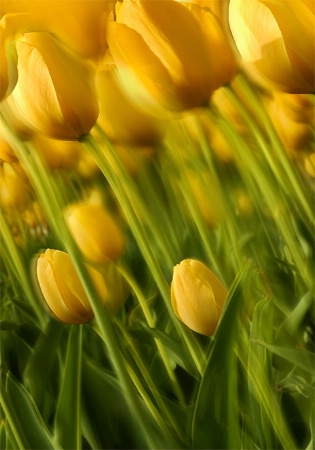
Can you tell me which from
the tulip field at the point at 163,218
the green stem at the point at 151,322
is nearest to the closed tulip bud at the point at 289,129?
the tulip field at the point at 163,218

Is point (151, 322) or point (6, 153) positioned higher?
point (6, 153)

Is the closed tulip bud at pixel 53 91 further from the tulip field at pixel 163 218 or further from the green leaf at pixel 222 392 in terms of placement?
the green leaf at pixel 222 392

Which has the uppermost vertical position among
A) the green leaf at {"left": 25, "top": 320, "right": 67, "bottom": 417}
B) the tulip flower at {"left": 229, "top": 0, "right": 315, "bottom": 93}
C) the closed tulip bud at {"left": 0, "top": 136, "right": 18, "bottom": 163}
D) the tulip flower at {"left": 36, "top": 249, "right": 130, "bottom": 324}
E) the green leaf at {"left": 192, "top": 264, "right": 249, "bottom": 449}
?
the closed tulip bud at {"left": 0, "top": 136, "right": 18, "bottom": 163}

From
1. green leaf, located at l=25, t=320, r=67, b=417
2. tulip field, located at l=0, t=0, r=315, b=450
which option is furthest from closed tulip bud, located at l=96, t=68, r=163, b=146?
green leaf, located at l=25, t=320, r=67, b=417

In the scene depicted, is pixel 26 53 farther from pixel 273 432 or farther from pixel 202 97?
pixel 273 432

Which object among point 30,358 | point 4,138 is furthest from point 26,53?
point 30,358

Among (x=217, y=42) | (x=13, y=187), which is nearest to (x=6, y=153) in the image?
(x=13, y=187)

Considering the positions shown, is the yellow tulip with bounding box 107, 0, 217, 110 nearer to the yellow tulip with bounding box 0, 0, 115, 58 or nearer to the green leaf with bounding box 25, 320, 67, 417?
the yellow tulip with bounding box 0, 0, 115, 58

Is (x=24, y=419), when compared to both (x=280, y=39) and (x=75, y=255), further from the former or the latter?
(x=280, y=39)
